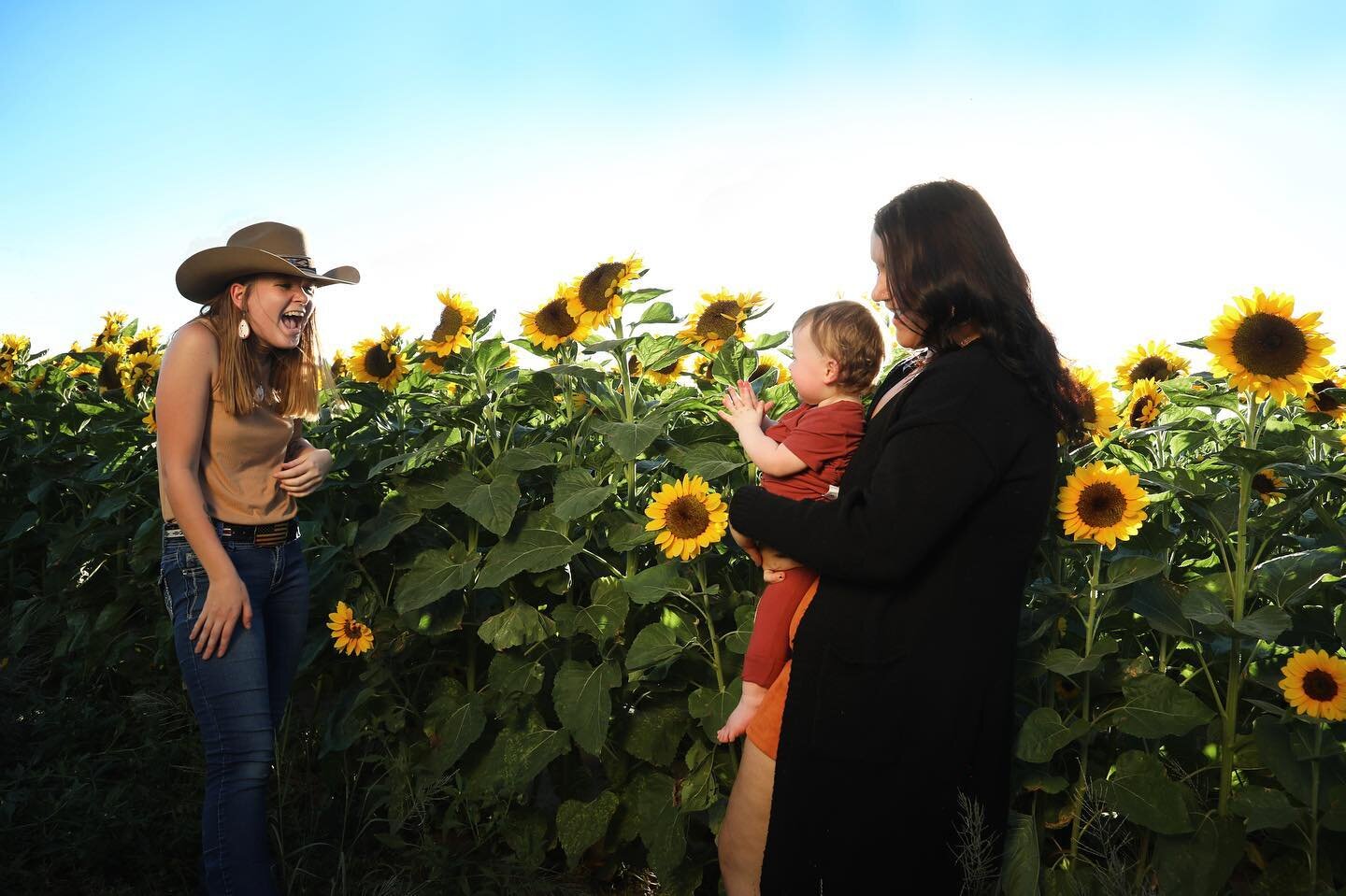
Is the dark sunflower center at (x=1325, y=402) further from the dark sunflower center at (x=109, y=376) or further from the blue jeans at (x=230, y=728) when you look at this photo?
the dark sunflower center at (x=109, y=376)

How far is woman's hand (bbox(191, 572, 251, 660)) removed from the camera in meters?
Answer: 2.64

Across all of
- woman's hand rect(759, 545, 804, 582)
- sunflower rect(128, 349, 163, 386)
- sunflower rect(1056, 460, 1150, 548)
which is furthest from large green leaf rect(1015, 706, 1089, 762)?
sunflower rect(128, 349, 163, 386)

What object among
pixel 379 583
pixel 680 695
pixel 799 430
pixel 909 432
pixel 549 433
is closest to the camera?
pixel 909 432

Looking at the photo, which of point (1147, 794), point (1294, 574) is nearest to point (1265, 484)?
point (1294, 574)

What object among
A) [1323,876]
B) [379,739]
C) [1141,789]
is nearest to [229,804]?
[379,739]

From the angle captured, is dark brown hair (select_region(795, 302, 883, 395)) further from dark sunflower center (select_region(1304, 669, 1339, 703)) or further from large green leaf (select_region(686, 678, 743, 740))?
dark sunflower center (select_region(1304, 669, 1339, 703))

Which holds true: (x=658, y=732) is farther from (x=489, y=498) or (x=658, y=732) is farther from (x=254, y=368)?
(x=254, y=368)

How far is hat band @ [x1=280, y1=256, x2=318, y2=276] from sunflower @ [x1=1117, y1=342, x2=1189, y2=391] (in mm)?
2720

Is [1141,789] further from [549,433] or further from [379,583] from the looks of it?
[379,583]

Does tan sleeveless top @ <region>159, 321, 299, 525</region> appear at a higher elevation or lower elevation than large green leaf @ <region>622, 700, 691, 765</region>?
higher

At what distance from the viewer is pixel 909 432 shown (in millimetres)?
1952

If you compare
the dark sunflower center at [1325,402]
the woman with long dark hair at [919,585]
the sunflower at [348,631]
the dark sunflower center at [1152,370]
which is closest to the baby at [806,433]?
the woman with long dark hair at [919,585]

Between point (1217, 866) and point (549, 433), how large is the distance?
2047 millimetres

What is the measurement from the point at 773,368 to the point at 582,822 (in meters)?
1.41
